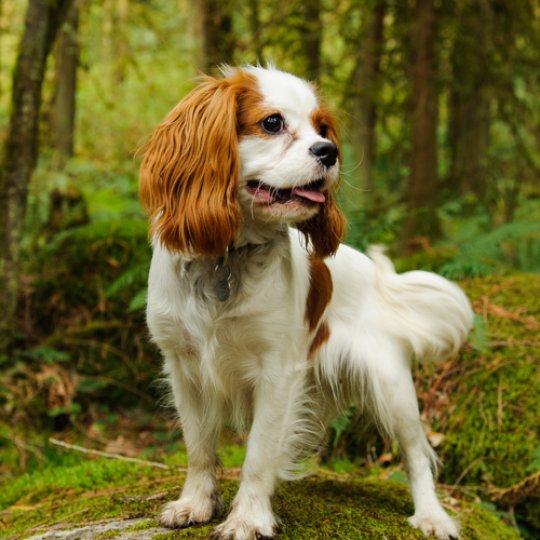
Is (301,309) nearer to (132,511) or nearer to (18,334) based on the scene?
(132,511)

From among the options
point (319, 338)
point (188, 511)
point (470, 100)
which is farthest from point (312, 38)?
point (188, 511)

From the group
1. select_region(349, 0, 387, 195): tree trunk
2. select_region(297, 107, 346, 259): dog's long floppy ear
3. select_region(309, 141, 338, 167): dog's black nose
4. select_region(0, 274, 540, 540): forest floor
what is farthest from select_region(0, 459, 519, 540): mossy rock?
select_region(349, 0, 387, 195): tree trunk

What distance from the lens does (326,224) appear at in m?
3.01

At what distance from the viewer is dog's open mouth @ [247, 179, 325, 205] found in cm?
272

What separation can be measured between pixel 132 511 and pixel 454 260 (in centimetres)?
352

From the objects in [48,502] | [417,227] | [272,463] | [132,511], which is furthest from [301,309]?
[417,227]

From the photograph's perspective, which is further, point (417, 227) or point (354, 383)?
point (417, 227)

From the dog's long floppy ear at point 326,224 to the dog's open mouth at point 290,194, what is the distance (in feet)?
0.70

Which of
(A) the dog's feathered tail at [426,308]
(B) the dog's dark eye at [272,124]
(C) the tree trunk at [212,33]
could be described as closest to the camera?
(B) the dog's dark eye at [272,124]

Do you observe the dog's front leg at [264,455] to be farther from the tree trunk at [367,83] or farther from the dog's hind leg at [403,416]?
the tree trunk at [367,83]

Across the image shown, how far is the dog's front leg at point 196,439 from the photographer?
3021mm

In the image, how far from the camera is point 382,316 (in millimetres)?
3504

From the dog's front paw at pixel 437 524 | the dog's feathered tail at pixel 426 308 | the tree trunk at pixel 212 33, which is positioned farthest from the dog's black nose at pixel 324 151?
the tree trunk at pixel 212 33

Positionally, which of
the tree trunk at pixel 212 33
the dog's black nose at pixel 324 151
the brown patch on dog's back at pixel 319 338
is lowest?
the brown patch on dog's back at pixel 319 338
